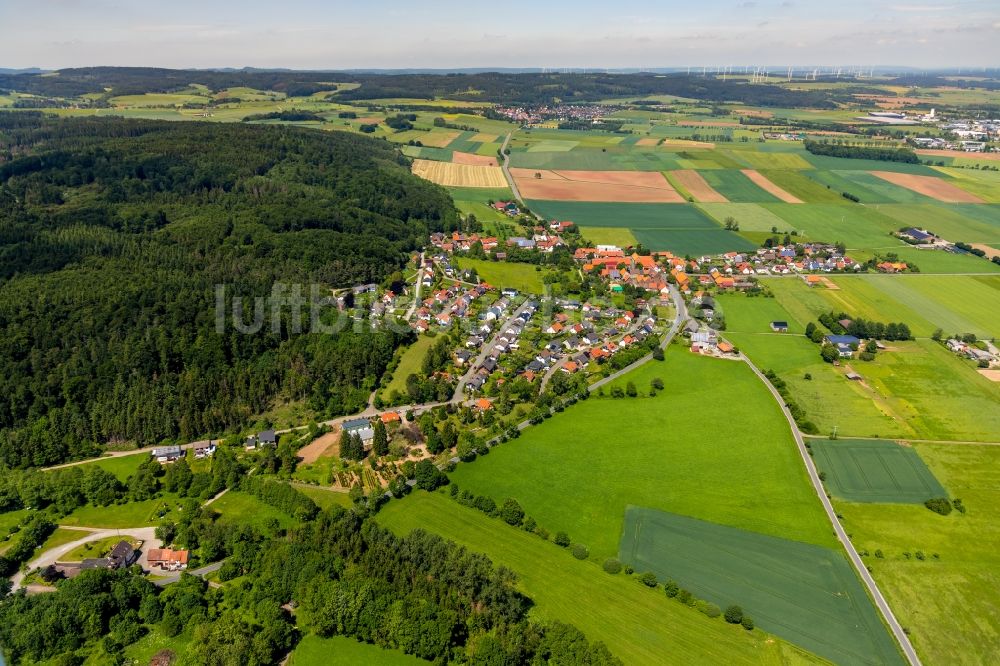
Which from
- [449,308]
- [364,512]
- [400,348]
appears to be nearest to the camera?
[364,512]

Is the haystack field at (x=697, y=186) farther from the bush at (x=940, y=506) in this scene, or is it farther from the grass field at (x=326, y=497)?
the grass field at (x=326, y=497)

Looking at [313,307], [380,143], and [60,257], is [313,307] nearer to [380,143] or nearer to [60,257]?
[60,257]

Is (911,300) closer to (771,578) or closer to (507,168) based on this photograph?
(771,578)

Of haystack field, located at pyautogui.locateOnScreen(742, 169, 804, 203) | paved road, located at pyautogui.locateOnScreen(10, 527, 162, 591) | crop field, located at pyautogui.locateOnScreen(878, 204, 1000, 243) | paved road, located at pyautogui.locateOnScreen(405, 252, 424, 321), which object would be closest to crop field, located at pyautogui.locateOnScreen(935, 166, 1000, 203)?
crop field, located at pyautogui.locateOnScreen(878, 204, 1000, 243)

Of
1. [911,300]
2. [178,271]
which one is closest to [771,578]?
[911,300]

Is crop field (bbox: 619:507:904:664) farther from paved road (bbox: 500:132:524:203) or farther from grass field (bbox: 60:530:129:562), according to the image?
paved road (bbox: 500:132:524:203)

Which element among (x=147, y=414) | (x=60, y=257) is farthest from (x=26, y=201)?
(x=147, y=414)
